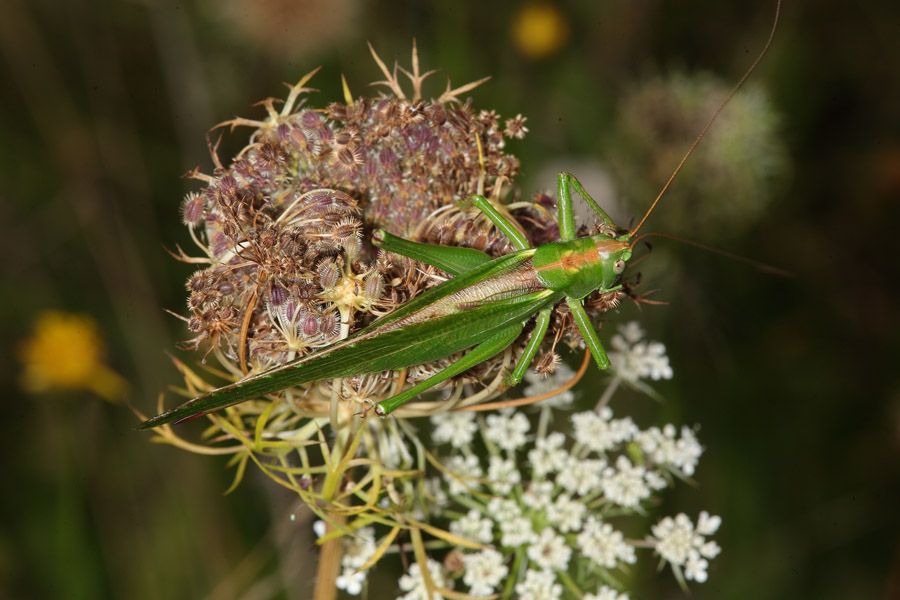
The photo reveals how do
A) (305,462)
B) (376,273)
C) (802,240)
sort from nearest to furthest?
(376,273) → (305,462) → (802,240)

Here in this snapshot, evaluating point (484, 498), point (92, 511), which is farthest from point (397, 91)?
point (92, 511)

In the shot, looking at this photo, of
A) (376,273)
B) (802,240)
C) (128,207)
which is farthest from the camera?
(802,240)

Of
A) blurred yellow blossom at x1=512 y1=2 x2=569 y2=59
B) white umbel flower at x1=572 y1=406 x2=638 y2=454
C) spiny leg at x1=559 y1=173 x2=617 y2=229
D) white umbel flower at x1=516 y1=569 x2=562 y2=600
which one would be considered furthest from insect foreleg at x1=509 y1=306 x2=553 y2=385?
blurred yellow blossom at x1=512 y1=2 x2=569 y2=59

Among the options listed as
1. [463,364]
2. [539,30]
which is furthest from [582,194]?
[539,30]

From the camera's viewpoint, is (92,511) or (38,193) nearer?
(92,511)

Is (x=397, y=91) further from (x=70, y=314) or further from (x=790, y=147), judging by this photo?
(x=790, y=147)

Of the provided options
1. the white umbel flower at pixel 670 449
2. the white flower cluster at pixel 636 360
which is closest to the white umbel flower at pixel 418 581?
the white umbel flower at pixel 670 449
